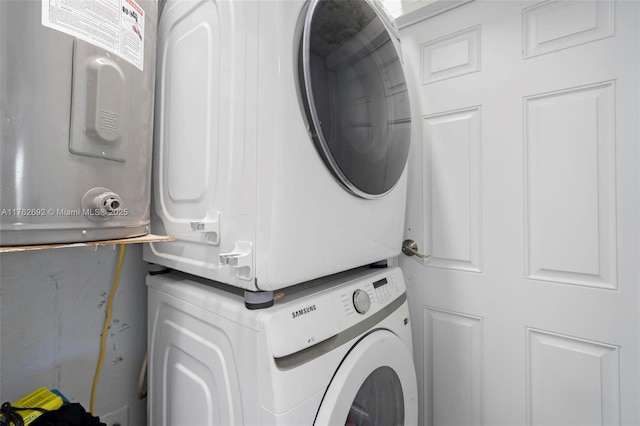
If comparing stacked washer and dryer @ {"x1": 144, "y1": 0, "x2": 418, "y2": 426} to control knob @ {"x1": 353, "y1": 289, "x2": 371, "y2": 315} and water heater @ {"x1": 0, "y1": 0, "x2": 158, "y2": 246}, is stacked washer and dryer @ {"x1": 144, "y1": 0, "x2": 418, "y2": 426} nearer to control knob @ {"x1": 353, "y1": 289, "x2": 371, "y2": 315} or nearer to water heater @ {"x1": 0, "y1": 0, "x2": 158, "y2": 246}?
control knob @ {"x1": 353, "y1": 289, "x2": 371, "y2": 315}

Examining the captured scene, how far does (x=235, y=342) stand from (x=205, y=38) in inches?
33.8

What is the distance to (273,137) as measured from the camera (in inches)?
27.2

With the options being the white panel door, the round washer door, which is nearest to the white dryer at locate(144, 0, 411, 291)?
the round washer door

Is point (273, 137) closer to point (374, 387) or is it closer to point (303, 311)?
point (303, 311)

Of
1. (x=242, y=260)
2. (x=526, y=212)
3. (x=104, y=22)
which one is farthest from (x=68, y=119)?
(x=526, y=212)

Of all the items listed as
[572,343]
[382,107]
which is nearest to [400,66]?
[382,107]

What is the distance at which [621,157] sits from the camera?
1004 millimetres

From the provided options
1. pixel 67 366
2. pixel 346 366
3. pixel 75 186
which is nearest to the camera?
pixel 75 186

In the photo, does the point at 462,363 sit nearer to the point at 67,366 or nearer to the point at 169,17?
the point at 67,366

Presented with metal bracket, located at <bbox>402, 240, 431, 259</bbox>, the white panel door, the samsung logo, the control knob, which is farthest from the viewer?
metal bracket, located at <bbox>402, 240, 431, 259</bbox>

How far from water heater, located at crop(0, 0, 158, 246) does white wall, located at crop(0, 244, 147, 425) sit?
0.48 m

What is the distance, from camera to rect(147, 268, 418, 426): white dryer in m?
0.69

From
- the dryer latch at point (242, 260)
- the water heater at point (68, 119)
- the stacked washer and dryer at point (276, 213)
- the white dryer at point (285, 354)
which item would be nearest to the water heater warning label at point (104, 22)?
the water heater at point (68, 119)

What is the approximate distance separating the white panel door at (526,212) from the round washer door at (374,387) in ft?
1.36
